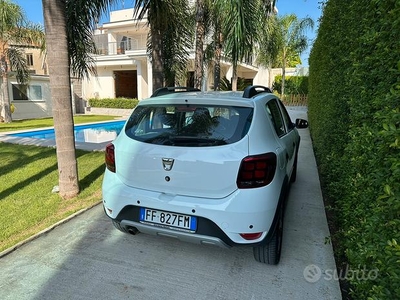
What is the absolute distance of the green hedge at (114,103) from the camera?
22922 mm

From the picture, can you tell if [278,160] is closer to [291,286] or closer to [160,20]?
[291,286]

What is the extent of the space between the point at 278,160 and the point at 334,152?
1563 millimetres

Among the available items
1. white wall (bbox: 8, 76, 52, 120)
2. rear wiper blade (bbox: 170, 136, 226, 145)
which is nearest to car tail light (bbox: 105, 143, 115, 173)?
rear wiper blade (bbox: 170, 136, 226, 145)

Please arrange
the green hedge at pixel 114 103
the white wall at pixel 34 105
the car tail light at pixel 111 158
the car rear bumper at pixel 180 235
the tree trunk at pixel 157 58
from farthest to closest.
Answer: the green hedge at pixel 114 103, the white wall at pixel 34 105, the tree trunk at pixel 157 58, the car tail light at pixel 111 158, the car rear bumper at pixel 180 235

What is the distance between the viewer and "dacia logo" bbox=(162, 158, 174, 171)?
263cm

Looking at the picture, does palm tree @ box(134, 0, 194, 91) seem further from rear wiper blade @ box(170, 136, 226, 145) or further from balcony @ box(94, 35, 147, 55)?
balcony @ box(94, 35, 147, 55)

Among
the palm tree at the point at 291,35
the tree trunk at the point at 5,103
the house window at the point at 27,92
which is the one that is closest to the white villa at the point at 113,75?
the house window at the point at 27,92

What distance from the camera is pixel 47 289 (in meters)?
2.54

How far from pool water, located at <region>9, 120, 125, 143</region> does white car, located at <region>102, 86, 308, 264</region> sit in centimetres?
834

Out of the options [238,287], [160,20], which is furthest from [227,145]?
[160,20]

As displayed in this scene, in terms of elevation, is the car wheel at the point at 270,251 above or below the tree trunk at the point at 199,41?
below

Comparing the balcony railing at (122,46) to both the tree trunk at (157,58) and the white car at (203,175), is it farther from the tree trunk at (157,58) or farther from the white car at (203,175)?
the white car at (203,175)

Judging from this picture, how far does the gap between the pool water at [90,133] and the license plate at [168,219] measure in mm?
8560

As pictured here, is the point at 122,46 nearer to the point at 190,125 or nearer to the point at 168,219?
the point at 190,125
